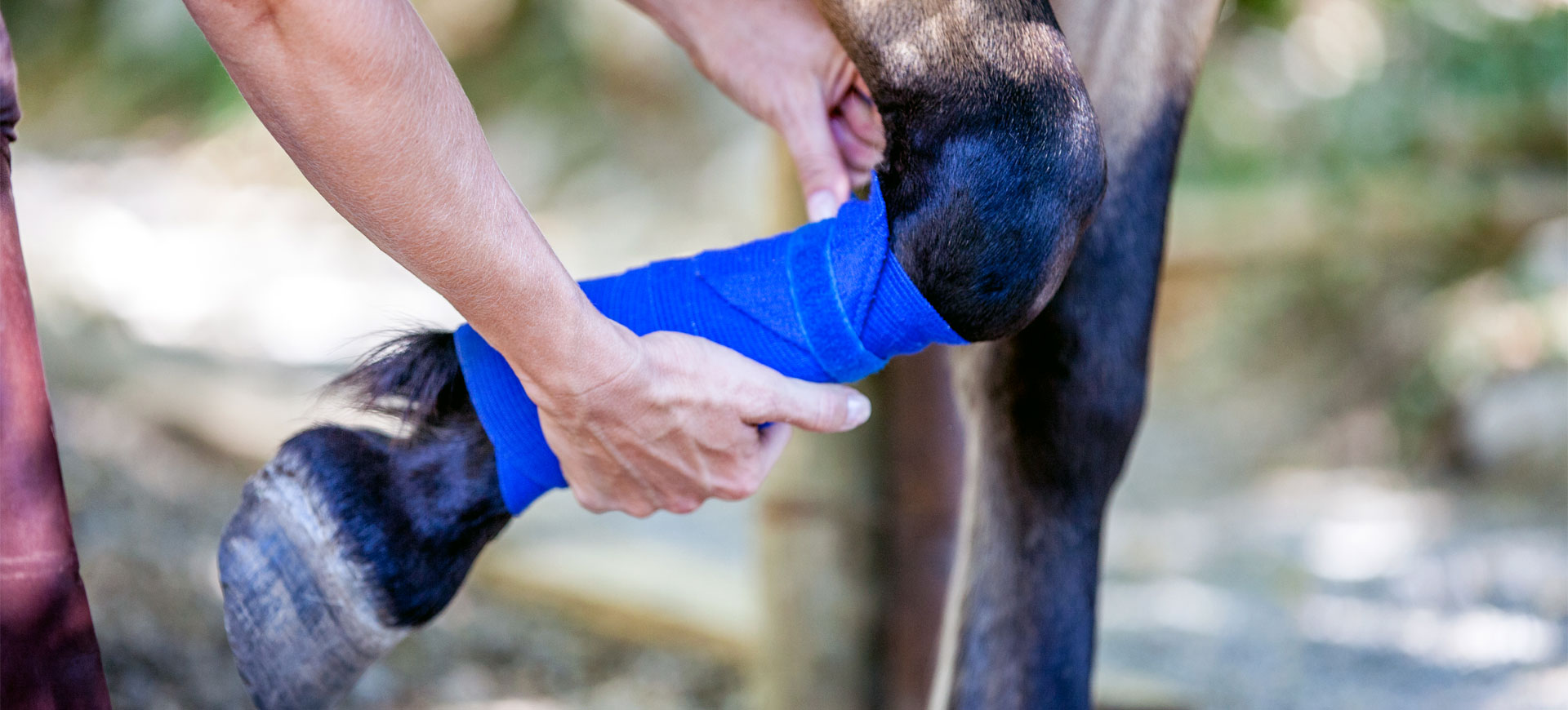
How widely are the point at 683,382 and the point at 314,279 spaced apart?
5.36 m

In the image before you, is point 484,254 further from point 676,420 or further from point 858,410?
point 858,410

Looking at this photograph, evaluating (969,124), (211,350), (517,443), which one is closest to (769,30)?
(969,124)

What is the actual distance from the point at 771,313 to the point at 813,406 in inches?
3.2

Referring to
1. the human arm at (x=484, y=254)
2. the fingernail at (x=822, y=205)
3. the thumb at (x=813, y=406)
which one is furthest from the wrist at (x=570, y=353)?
the fingernail at (x=822, y=205)

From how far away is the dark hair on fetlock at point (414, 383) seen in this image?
3.16 ft

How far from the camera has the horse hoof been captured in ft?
2.89

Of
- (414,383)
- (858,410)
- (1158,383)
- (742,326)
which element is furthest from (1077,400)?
(1158,383)

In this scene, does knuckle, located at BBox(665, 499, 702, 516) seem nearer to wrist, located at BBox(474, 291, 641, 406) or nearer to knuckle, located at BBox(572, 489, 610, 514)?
knuckle, located at BBox(572, 489, 610, 514)

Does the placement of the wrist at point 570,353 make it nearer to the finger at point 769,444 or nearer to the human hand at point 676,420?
the human hand at point 676,420

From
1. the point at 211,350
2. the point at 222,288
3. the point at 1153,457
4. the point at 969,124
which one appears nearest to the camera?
the point at 969,124

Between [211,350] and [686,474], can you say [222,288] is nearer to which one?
[211,350]

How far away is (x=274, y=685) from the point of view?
0.89m

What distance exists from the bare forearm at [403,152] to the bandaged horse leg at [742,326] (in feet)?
0.45

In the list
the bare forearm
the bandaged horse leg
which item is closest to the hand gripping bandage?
the bandaged horse leg
